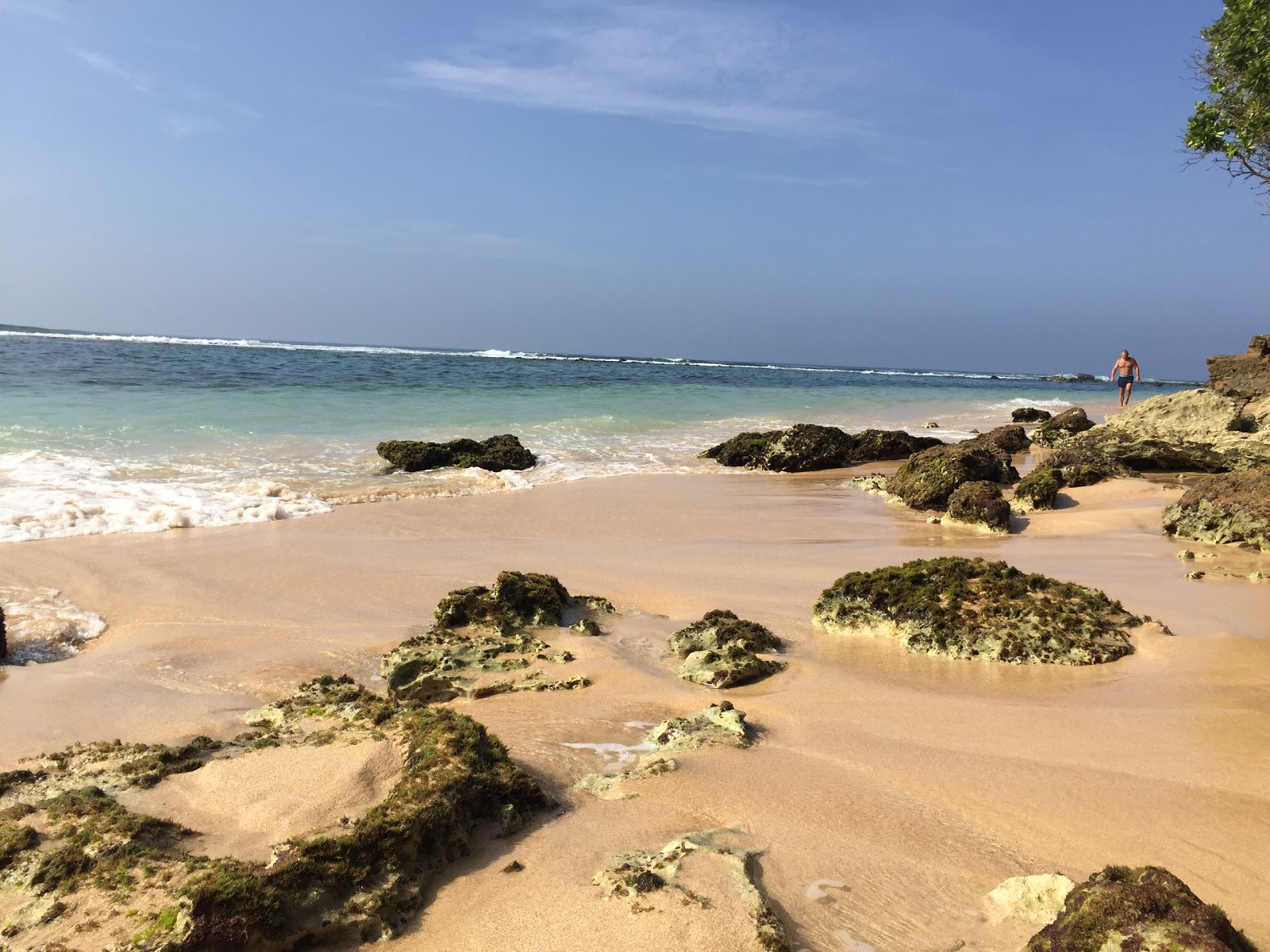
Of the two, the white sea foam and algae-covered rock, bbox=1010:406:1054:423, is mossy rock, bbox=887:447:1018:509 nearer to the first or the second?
the white sea foam

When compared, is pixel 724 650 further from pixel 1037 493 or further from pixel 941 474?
pixel 1037 493

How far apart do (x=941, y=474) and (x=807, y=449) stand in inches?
157

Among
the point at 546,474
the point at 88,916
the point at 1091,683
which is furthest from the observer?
the point at 546,474

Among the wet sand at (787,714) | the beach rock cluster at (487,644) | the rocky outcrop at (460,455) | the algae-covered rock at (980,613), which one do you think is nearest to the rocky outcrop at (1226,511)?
the wet sand at (787,714)

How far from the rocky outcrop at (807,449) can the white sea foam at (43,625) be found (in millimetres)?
9261

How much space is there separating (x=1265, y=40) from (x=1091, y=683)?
619cm

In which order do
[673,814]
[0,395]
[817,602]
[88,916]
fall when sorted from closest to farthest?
[88,916]
[673,814]
[817,602]
[0,395]

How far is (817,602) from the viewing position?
4.64 m

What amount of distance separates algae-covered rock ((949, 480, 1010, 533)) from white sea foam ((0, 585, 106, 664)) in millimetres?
6809

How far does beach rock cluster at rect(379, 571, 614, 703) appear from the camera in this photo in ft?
12.0

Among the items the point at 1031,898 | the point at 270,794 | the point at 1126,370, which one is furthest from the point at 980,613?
the point at 1126,370

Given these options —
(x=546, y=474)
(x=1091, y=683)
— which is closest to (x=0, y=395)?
(x=546, y=474)

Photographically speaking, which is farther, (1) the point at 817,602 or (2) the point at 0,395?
(2) the point at 0,395

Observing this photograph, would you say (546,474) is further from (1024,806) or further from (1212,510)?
(1024,806)
